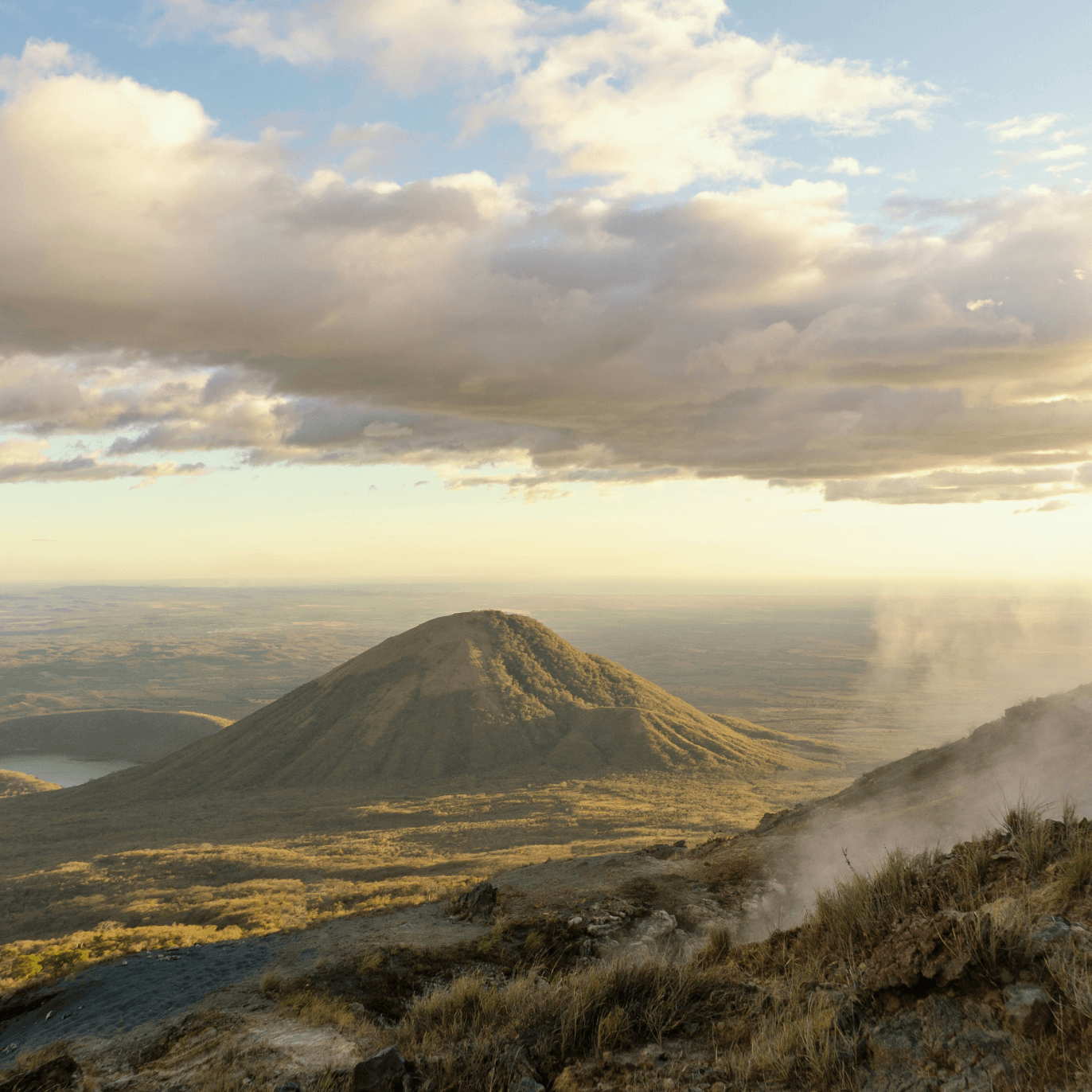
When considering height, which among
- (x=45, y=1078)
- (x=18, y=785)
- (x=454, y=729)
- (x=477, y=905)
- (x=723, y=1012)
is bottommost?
(x=18, y=785)

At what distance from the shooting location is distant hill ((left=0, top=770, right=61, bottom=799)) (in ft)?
296

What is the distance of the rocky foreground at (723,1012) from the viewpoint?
20.1ft

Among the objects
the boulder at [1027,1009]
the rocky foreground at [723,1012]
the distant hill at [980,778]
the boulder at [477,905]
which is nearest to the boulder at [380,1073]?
the rocky foreground at [723,1012]

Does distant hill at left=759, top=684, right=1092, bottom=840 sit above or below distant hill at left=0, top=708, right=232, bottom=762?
above

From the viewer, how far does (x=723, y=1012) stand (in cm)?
782

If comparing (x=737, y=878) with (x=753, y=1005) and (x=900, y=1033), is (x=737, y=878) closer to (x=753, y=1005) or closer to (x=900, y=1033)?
(x=753, y=1005)

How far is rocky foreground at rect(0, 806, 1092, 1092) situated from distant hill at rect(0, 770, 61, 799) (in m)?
101

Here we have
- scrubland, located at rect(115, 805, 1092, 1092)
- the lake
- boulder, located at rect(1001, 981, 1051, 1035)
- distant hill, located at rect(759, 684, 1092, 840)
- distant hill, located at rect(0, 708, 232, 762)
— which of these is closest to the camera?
boulder, located at rect(1001, 981, 1051, 1035)

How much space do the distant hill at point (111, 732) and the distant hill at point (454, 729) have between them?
5660cm

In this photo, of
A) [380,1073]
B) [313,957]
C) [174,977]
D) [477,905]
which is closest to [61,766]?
[477,905]

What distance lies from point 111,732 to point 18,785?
51.9m

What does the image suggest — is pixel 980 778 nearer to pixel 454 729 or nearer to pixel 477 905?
pixel 477 905

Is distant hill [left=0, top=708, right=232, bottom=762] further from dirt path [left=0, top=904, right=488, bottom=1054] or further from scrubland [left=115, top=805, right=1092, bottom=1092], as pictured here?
scrubland [left=115, top=805, right=1092, bottom=1092]

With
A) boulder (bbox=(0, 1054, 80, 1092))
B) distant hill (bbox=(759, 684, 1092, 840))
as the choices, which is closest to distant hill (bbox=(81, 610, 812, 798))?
distant hill (bbox=(759, 684, 1092, 840))
